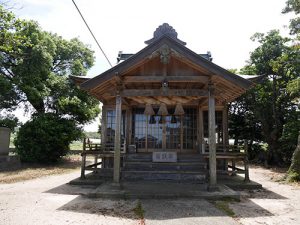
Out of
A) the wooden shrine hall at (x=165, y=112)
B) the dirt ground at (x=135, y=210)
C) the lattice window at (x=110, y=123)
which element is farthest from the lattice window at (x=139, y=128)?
the dirt ground at (x=135, y=210)

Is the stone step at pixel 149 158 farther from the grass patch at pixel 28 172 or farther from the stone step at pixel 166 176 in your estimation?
the grass patch at pixel 28 172

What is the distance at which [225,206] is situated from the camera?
655 centimetres

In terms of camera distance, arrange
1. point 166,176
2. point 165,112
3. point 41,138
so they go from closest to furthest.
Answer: point 166,176, point 165,112, point 41,138

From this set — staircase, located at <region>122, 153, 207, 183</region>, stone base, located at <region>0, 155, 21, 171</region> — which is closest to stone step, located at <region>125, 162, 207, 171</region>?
staircase, located at <region>122, 153, 207, 183</region>

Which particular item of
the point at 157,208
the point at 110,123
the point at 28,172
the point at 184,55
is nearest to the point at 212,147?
the point at 157,208

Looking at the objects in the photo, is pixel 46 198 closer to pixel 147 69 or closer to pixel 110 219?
pixel 110 219

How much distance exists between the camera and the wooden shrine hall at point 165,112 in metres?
8.18

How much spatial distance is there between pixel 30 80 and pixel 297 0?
59.3ft

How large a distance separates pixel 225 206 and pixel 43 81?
17420mm

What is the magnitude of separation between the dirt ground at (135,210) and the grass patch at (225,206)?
110mm

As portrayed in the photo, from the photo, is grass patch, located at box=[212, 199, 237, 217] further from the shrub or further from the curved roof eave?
the shrub

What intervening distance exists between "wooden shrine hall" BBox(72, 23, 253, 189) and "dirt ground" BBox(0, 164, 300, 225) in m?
1.54

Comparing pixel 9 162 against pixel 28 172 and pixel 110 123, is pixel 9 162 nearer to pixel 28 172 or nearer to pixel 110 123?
pixel 28 172

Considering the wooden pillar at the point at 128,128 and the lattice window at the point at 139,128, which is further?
the lattice window at the point at 139,128
